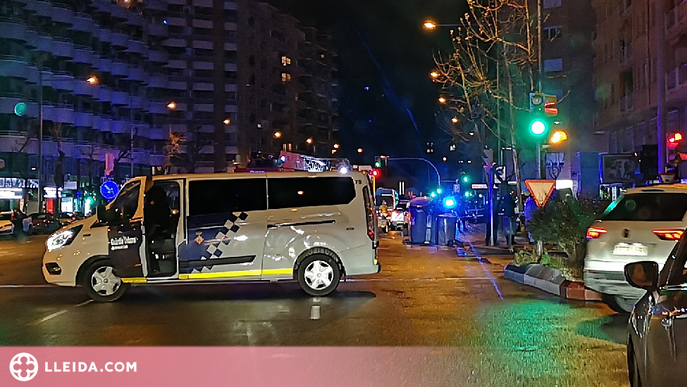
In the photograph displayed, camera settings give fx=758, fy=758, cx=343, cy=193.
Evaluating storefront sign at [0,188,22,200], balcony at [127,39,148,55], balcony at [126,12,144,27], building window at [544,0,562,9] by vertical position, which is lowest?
storefront sign at [0,188,22,200]

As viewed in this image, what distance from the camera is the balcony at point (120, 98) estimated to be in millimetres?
70887

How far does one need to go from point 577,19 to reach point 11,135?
138ft

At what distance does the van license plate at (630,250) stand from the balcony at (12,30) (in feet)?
183

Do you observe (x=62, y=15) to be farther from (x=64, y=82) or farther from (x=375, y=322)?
(x=375, y=322)

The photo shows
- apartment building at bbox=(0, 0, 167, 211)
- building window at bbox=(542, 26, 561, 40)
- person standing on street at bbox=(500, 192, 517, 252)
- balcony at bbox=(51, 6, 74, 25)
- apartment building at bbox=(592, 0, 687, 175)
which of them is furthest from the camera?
balcony at bbox=(51, 6, 74, 25)

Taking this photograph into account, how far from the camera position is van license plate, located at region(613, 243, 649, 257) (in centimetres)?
1007

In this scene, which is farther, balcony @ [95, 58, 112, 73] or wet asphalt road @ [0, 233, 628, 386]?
balcony @ [95, 58, 112, 73]

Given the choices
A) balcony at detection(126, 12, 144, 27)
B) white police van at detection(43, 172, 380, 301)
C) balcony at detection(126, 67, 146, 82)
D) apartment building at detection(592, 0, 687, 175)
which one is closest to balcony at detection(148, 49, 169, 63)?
balcony at detection(126, 67, 146, 82)

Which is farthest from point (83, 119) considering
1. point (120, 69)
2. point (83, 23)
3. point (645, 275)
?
point (645, 275)

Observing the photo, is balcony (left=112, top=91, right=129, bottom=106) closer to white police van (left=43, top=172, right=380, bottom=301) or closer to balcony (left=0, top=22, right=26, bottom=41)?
balcony (left=0, top=22, right=26, bottom=41)

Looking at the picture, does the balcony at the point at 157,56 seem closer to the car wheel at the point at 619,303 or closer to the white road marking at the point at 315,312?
the white road marking at the point at 315,312

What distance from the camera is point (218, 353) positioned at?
27.3 feet

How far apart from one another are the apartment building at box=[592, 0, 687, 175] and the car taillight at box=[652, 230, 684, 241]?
20.9 m

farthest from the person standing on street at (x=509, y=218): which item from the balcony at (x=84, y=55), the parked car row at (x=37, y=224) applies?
the balcony at (x=84, y=55)
